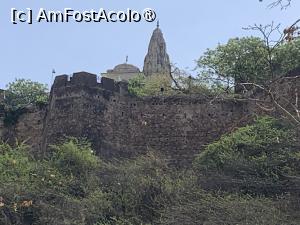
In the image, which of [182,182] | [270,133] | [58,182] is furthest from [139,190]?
[270,133]

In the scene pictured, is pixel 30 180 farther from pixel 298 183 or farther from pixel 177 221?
pixel 298 183

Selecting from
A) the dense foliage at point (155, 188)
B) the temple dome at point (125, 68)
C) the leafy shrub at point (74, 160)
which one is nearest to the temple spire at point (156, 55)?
the temple dome at point (125, 68)

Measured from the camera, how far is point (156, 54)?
4519cm

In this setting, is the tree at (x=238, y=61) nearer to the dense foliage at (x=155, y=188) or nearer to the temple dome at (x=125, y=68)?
the dense foliage at (x=155, y=188)

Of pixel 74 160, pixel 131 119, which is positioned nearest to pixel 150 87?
pixel 131 119

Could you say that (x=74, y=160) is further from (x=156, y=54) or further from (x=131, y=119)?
(x=156, y=54)

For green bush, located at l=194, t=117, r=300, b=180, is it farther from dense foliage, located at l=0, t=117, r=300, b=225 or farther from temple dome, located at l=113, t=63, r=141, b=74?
temple dome, located at l=113, t=63, r=141, b=74

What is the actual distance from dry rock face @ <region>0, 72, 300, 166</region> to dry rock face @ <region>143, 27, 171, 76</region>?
23268mm

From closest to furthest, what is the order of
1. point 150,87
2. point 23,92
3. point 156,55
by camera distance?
point 150,87
point 23,92
point 156,55

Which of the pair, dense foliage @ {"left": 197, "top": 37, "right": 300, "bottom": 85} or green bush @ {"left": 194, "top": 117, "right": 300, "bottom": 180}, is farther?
dense foliage @ {"left": 197, "top": 37, "right": 300, "bottom": 85}

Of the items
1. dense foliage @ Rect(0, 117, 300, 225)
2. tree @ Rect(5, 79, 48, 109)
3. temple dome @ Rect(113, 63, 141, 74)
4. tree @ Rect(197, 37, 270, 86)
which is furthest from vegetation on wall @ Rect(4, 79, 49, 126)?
temple dome @ Rect(113, 63, 141, 74)

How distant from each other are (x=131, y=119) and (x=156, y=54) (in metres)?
26.1

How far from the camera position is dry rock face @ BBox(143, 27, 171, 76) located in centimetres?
4369

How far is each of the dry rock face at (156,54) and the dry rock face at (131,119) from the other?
76.3ft
